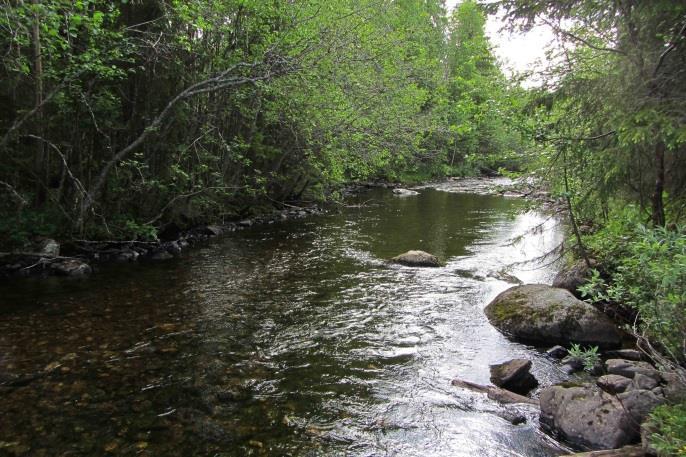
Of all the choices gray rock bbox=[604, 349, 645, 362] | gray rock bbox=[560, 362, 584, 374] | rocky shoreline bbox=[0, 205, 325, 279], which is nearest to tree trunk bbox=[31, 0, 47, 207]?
rocky shoreline bbox=[0, 205, 325, 279]

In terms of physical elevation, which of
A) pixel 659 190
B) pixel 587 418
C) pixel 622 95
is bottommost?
pixel 587 418

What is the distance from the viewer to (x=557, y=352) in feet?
25.9

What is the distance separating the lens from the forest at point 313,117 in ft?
20.7

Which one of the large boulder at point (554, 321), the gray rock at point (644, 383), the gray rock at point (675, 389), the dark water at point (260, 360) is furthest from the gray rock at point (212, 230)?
the gray rock at point (675, 389)

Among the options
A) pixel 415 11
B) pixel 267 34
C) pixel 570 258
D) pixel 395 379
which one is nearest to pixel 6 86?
pixel 267 34

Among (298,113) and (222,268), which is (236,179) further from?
(222,268)

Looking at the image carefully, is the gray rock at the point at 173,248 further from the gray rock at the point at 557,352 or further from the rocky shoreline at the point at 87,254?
the gray rock at the point at 557,352

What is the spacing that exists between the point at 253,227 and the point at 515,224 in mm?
12321

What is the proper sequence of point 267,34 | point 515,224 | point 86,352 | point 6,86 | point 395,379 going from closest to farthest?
point 395,379
point 86,352
point 6,86
point 267,34
point 515,224

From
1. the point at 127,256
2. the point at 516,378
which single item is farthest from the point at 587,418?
the point at 127,256

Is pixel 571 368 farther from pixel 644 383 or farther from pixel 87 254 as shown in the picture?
pixel 87 254

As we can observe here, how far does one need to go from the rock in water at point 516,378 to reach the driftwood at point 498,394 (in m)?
0.20

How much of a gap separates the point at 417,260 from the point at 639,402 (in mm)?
8445

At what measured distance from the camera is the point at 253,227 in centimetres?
1928
